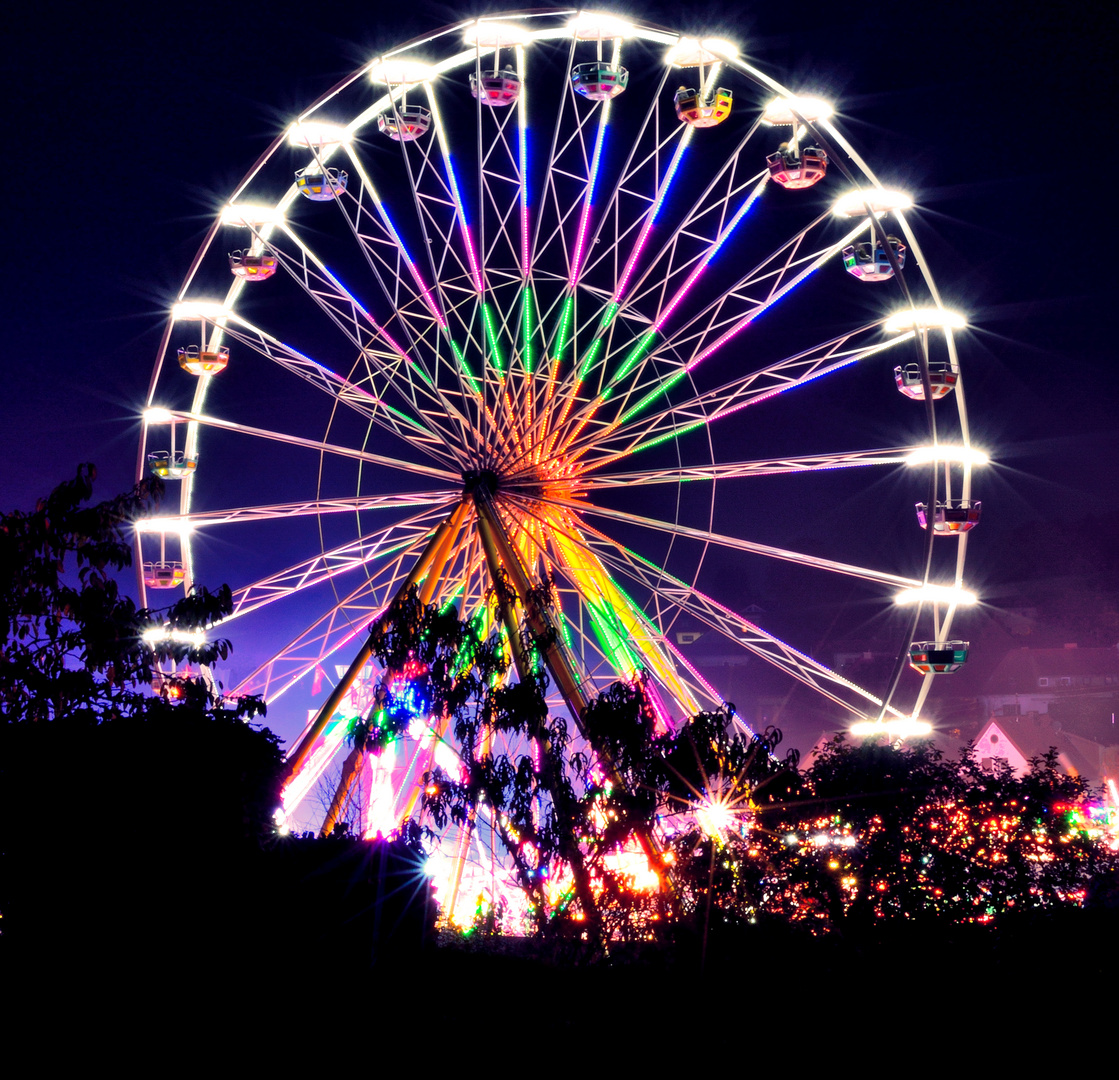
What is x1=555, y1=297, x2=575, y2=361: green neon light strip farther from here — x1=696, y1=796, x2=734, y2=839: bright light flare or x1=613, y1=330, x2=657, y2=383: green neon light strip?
x1=696, y1=796, x2=734, y2=839: bright light flare

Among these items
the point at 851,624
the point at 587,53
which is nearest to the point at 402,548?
the point at 587,53

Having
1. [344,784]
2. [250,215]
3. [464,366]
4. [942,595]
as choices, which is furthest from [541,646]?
[250,215]

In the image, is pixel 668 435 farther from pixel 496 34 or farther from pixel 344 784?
pixel 344 784

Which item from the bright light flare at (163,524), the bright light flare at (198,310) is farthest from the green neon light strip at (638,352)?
the bright light flare at (163,524)

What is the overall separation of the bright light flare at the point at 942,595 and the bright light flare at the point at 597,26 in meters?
10.4

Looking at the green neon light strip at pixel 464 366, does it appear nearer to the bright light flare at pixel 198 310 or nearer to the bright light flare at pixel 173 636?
the bright light flare at pixel 198 310

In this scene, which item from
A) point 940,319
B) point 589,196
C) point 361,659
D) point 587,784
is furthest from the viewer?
point 940,319

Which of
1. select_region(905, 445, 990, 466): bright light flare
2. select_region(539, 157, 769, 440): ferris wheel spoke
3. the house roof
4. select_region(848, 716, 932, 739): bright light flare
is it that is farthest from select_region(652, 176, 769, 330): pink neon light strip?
the house roof

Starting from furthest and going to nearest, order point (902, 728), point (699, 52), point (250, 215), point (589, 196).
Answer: point (250, 215), point (589, 196), point (902, 728), point (699, 52)

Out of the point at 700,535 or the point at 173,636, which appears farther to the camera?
the point at 700,535

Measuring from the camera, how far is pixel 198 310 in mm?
20047

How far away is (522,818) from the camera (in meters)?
13.7

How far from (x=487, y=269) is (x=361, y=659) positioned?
699cm

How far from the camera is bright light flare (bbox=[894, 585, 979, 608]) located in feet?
63.5
